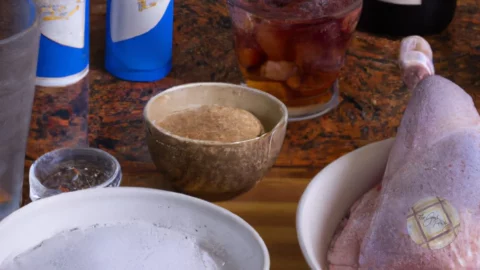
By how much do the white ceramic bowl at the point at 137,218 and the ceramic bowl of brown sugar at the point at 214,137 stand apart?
0.30 ft

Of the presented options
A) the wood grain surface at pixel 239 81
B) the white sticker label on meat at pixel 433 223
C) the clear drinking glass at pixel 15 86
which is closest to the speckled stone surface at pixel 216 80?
the wood grain surface at pixel 239 81

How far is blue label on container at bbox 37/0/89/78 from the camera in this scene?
815mm

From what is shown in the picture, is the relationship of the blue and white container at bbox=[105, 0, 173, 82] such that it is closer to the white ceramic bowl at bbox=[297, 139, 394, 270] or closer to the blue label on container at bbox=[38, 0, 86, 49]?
the blue label on container at bbox=[38, 0, 86, 49]

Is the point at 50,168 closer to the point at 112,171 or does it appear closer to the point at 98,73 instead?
the point at 112,171

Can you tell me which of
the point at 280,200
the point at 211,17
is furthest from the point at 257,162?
the point at 211,17

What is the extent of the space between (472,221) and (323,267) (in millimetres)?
116

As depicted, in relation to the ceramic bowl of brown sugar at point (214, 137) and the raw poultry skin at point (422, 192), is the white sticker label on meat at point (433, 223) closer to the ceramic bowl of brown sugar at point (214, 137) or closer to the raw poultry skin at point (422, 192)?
the raw poultry skin at point (422, 192)

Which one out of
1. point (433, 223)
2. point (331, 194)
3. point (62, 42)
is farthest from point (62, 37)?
point (433, 223)

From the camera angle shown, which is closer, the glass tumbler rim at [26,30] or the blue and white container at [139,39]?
the glass tumbler rim at [26,30]

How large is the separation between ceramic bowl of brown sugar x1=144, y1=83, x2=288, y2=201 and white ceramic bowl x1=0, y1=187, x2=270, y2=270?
3.6 inches

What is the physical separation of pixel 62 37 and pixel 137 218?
1.32ft

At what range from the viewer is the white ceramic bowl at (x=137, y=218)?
1.57ft

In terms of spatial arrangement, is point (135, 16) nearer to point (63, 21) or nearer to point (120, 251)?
point (63, 21)

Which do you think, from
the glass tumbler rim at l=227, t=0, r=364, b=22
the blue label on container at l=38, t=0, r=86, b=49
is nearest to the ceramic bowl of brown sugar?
the glass tumbler rim at l=227, t=0, r=364, b=22
